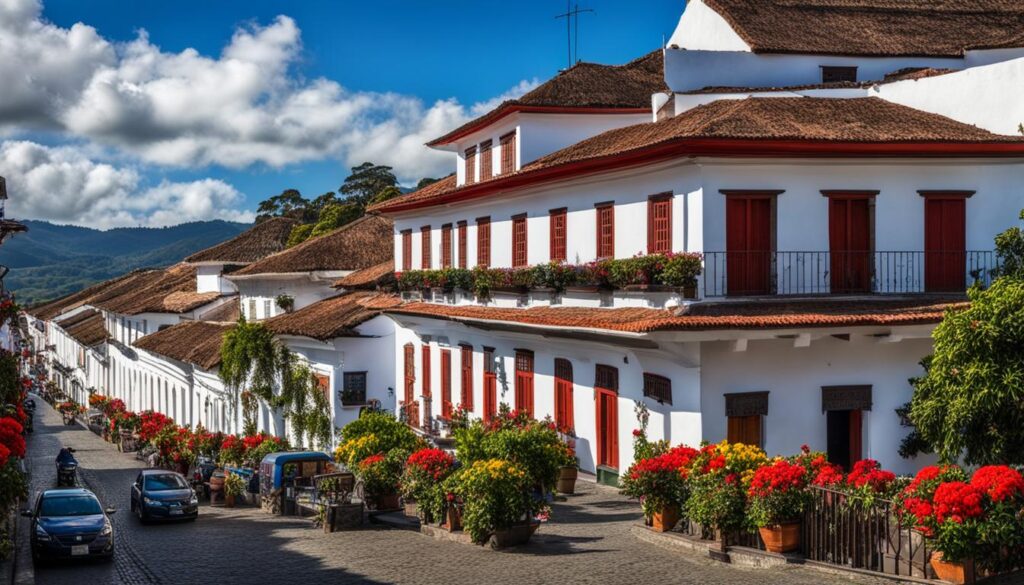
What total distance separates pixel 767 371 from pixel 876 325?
7.16 feet

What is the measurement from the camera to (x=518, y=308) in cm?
2892

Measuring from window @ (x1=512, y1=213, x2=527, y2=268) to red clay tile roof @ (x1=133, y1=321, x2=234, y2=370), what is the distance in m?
19.8

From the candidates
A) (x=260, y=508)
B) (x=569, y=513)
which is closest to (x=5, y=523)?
(x=260, y=508)

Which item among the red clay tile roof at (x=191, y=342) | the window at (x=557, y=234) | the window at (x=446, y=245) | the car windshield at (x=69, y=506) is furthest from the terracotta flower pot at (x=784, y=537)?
the red clay tile roof at (x=191, y=342)

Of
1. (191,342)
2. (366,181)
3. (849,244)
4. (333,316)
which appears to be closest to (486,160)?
(333,316)

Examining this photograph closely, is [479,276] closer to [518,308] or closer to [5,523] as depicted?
[518,308]

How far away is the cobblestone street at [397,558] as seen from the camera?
15969mm

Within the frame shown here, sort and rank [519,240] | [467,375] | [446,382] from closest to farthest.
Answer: [519,240] → [467,375] → [446,382]

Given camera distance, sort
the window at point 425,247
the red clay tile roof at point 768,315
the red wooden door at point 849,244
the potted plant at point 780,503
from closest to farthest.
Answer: the potted plant at point 780,503
the red clay tile roof at point 768,315
the red wooden door at point 849,244
the window at point 425,247

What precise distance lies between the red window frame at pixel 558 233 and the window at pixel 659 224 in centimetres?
439

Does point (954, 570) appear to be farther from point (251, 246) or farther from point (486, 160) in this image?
point (251, 246)

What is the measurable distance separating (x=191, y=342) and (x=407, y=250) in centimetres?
1709

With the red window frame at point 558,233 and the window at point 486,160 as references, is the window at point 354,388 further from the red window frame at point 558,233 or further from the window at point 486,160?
the red window frame at point 558,233

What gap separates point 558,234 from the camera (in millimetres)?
27719
